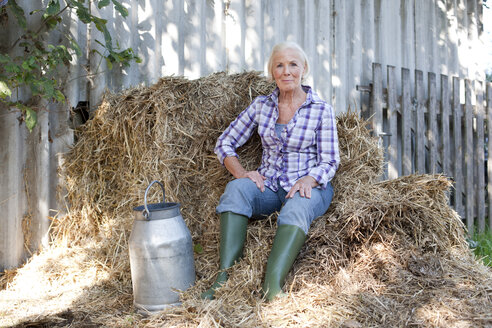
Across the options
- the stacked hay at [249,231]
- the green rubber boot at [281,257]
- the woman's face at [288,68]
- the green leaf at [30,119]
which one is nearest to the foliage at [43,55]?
the green leaf at [30,119]

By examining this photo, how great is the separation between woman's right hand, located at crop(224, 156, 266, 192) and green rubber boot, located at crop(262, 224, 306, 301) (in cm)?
42

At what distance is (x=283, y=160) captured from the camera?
3.08m

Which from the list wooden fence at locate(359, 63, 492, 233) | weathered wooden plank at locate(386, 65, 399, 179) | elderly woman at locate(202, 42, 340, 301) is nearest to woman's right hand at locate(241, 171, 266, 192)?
elderly woman at locate(202, 42, 340, 301)

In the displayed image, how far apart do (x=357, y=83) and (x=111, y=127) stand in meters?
2.87

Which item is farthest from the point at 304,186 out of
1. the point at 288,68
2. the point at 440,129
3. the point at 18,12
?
the point at 440,129

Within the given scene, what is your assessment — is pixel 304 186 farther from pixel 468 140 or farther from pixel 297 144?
pixel 468 140

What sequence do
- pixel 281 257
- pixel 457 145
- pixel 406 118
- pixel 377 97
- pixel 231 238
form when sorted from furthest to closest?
1. pixel 457 145
2. pixel 406 118
3. pixel 377 97
4. pixel 231 238
5. pixel 281 257

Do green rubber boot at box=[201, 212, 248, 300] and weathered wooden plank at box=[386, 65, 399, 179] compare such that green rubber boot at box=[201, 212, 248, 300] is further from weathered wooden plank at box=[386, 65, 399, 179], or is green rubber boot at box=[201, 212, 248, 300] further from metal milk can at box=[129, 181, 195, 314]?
weathered wooden plank at box=[386, 65, 399, 179]

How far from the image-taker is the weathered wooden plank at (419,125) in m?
5.31

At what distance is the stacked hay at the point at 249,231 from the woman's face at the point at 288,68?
52 cm

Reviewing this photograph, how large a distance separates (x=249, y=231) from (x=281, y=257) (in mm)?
483

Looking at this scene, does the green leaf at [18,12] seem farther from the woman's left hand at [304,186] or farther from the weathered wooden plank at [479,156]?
the weathered wooden plank at [479,156]

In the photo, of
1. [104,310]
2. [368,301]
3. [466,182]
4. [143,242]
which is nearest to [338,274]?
[368,301]

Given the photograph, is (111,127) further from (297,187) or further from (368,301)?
(368,301)
